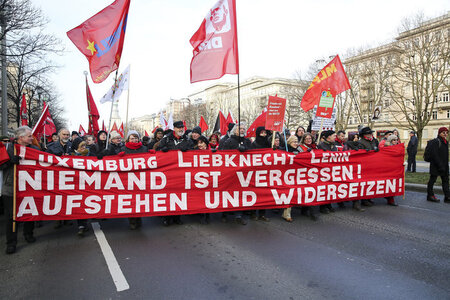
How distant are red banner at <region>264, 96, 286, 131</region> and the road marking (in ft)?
12.1

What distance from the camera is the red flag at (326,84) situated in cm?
777

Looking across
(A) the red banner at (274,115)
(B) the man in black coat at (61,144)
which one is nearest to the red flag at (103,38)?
(B) the man in black coat at (61,144)

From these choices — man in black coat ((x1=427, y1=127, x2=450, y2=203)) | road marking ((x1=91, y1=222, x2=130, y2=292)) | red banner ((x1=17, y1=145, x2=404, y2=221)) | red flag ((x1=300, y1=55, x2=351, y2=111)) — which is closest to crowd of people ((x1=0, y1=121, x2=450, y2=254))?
man in black coat ((x1=427, y1=127, x2=450, y2=203))

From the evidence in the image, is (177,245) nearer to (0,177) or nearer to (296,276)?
(296,276)

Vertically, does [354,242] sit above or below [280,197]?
below

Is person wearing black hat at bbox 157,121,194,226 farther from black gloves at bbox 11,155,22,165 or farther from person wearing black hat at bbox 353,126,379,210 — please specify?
person wearing black hat at bbox 353,126,379,210

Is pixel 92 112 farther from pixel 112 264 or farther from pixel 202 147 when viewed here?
pixel 112 264

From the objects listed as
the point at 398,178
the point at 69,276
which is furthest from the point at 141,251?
the point at 398,178

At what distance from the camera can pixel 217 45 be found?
6.40 metres

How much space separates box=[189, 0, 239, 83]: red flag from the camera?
250 inches

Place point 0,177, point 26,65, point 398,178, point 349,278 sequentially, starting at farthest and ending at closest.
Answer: point 26,65
point 398,178
point 0,177
point 349,278

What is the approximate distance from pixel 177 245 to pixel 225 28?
14.9 ft

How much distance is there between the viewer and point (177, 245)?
4.58 m

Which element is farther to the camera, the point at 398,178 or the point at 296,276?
the point at 398,178
